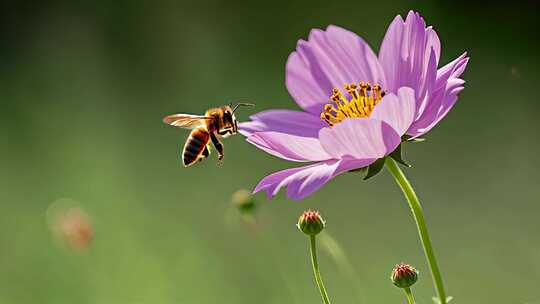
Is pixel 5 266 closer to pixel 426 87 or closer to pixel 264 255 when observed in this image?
pixel 264 255

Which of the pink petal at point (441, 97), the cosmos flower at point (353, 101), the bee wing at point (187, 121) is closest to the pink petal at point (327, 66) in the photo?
the cosmos flower at point (353, 101)

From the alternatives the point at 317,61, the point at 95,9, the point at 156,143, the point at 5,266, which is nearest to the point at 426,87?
the point at 317,61

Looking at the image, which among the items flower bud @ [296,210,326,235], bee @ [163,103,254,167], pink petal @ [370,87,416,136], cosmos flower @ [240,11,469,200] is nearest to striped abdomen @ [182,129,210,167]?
bee @ [163,103,254,167]

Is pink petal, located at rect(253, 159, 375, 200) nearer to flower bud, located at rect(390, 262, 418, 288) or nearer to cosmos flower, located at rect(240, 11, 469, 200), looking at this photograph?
cosmos flower, located at rect(240, 11, 469, 200)

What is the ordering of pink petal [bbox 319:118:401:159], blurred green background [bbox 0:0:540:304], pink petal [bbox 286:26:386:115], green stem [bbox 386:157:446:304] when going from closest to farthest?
green stem [bbox 386:157:446:304]
pink petal [bbox 319:118:401:159]
pink petal [bbox 286:26:386:115]
blurred green background [bbox 0:0:540:304]

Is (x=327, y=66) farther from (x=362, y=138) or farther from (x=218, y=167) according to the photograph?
(x=218, y=167)

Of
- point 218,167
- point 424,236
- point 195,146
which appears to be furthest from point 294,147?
point 218,167
